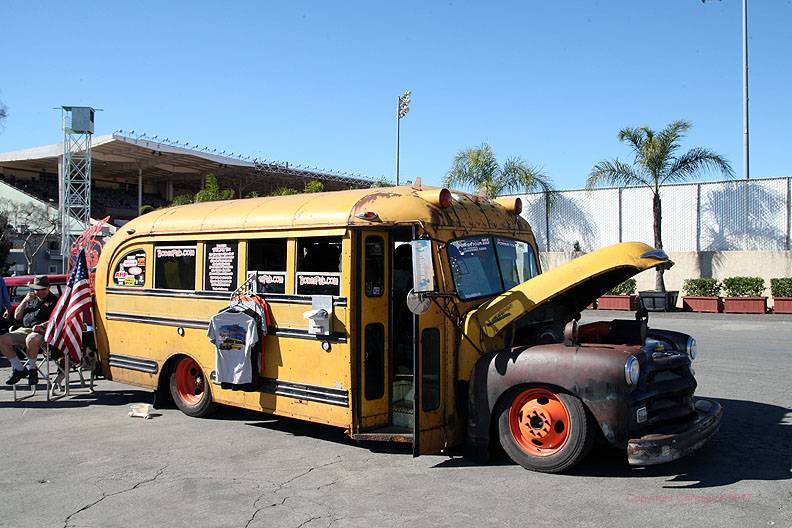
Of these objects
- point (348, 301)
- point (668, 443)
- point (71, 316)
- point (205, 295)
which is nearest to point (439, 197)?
point (348, 301)

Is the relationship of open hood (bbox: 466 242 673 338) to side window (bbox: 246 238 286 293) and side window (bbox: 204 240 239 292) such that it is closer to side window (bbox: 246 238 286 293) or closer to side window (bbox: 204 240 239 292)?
side window (bbox: 246 238 286 293)

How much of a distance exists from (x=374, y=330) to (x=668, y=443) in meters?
2.71

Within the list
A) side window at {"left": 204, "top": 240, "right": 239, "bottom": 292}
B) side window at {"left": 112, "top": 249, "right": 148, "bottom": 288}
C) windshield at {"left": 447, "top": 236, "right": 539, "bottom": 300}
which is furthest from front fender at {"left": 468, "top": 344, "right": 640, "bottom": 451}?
side window at {"left": 112, "top": 249, "right": 148, "bottom": 288}

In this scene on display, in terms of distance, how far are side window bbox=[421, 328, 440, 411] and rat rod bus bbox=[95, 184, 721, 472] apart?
0.01m

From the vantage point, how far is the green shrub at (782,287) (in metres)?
23.6

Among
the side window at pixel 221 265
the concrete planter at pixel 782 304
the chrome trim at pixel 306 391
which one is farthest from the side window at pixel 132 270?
the concrete planter at pixel 782 304

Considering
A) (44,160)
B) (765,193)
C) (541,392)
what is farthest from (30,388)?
(44,160)

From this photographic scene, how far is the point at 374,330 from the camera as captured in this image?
6484mm

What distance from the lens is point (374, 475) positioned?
5.88 m

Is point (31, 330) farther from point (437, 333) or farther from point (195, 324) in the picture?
point (437, 333)

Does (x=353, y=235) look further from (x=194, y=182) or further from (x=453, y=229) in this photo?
(x=194, y=182)

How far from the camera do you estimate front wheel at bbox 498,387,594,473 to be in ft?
18.0

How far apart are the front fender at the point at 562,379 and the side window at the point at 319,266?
1.59 meters

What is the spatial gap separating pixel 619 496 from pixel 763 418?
3371 mm
